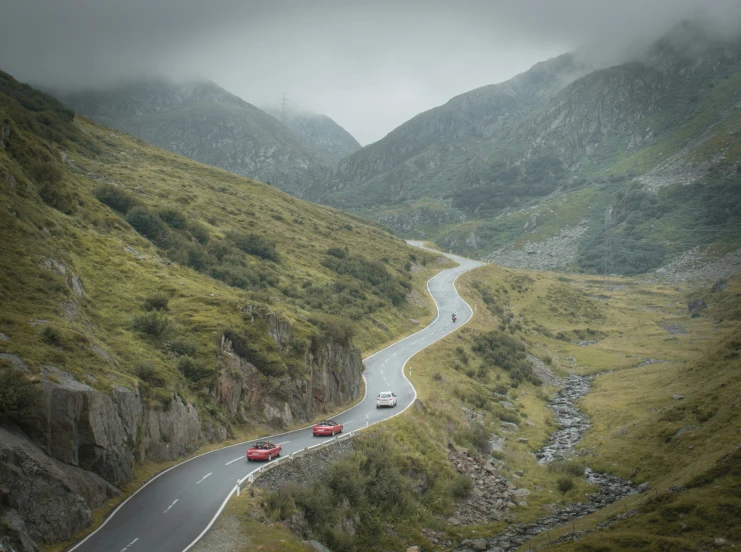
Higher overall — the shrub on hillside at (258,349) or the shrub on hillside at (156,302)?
the shrub on hillside at (156,302)

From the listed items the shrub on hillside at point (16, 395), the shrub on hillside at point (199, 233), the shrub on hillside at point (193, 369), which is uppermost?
the shrub on hillside at point (199, 233)

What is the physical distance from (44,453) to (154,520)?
4990mm

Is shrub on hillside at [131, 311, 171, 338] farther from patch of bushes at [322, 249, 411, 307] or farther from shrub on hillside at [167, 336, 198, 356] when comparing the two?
patch of bushes at [322, 249, 411, 307]

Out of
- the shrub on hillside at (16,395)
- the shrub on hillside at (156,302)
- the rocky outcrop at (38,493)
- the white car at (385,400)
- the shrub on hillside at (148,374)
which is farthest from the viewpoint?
the white car at (385,400)

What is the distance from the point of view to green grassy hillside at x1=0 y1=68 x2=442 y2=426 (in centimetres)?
2594

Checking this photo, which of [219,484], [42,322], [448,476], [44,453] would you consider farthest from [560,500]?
[42,322]

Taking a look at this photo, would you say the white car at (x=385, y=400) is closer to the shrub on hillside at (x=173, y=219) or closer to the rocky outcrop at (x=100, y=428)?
the rocky outcrop at (x=100, y=428)

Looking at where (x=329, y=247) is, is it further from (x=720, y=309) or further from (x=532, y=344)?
(x=720, y=309)

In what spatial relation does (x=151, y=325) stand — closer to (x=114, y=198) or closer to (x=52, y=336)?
(x=52, y=336)

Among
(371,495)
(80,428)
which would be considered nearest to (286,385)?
(371,495)

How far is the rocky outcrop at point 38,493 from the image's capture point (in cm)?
1580

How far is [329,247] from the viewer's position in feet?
312

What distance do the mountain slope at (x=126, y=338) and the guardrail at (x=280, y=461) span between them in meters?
4.72

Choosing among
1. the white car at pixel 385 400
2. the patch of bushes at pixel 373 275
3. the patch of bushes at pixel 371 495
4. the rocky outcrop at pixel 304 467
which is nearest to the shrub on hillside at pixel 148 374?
the rocky outcrop at pixel 304 467
